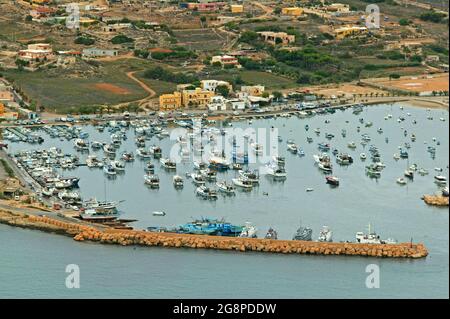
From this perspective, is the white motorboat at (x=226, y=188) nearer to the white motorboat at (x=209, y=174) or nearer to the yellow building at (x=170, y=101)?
the white motorboat at (x=209, y=174)

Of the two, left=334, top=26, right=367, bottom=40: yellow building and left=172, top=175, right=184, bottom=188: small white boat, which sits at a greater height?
left=334, top=26, right=367, bottom=40: yellow building

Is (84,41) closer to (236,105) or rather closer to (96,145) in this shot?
(236,105)

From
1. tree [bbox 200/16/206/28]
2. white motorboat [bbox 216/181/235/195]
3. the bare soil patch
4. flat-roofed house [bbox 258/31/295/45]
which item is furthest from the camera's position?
tree [bbox 200/16/206/28]

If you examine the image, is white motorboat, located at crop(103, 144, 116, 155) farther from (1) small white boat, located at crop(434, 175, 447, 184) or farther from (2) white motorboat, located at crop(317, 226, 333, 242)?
(2) white motorboat, located at crop(317, 226, 333, 242)

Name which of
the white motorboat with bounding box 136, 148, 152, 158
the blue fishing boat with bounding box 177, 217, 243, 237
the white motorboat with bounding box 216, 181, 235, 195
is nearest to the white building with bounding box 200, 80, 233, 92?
the white motorboat with bounding box 136, 148, 152, 158

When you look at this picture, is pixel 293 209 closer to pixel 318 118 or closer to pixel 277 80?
pixel 318 118

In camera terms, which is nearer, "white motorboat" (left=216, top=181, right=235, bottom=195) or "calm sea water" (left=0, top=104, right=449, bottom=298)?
"calm sea water" (left=0, top=104, right=449, bottom=298)

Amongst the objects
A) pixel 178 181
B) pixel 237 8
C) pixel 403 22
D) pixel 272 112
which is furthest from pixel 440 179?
pixel 237 8

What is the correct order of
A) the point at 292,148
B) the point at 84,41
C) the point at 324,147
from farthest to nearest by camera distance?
the point at 84,41, the point at 324,147, the point at 292,148
